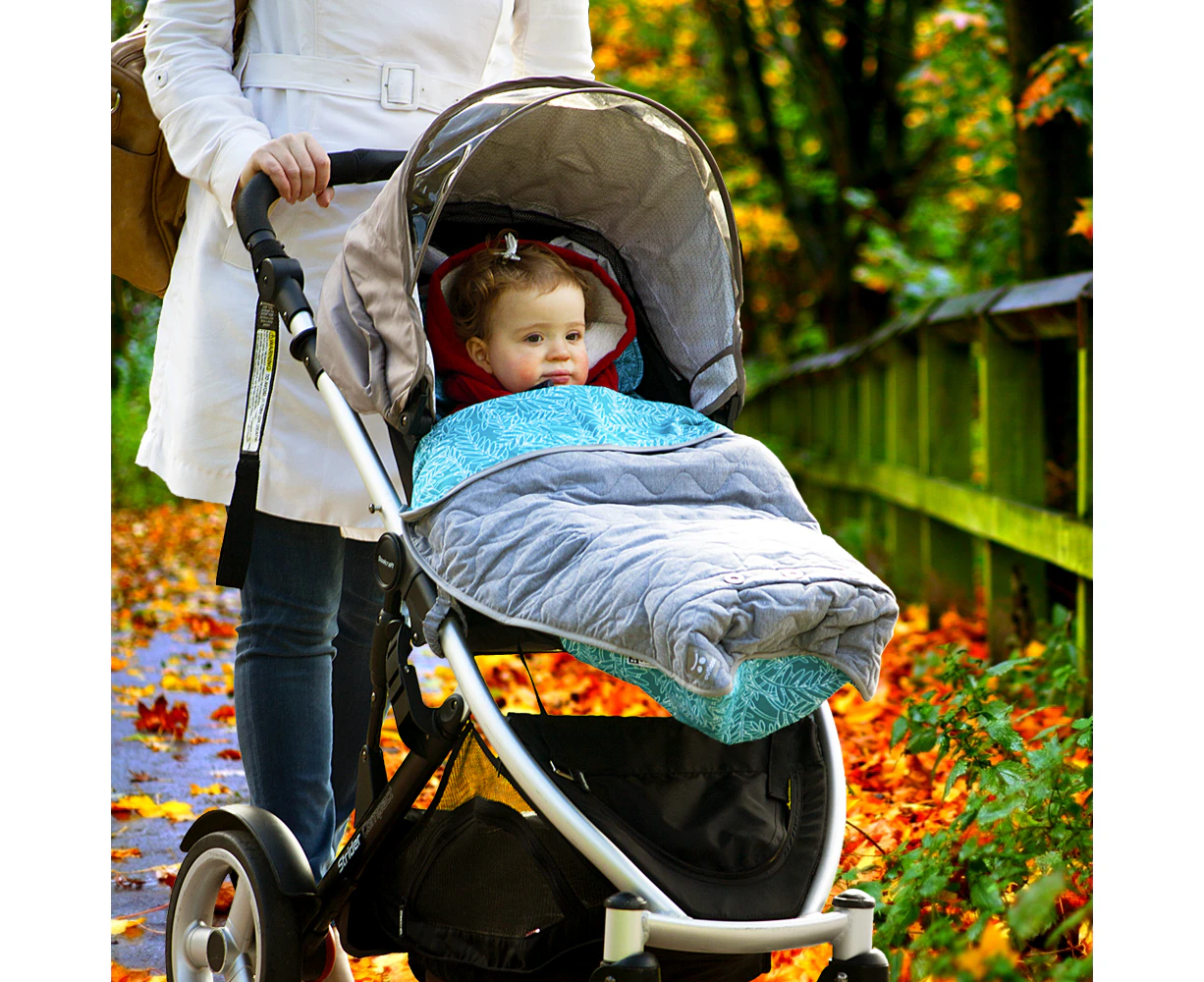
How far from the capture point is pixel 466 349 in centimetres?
262

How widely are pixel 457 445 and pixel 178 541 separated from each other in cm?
939

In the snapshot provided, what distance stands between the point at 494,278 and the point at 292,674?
885 millimetres

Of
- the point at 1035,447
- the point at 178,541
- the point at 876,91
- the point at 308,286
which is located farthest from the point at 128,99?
the point at 876,91

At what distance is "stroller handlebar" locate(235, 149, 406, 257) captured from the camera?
2.58 meters

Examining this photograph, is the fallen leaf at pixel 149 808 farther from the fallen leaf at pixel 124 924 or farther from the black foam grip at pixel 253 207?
the black foam grip at pixel 253 207

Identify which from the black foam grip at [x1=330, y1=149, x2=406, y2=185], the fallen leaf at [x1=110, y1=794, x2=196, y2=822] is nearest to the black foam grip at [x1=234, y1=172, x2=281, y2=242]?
the black foam grip at [x1=330, y1=149, x2=406, y2=185]

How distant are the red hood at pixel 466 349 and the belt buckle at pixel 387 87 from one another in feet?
1.31

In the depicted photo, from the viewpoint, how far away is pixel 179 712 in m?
5.12

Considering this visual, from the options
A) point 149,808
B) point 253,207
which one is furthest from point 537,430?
point 149,808

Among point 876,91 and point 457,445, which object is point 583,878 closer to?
point 457,445

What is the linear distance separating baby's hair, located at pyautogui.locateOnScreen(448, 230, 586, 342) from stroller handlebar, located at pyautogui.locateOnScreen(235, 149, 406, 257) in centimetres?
25

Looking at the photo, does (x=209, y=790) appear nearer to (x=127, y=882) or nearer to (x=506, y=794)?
(x=127, y=882)

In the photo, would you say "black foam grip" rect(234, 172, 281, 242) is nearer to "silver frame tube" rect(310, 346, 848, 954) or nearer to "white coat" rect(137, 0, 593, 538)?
"white coat" rect(137, 0, 593, 538)

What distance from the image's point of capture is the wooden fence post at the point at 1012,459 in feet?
17.0
